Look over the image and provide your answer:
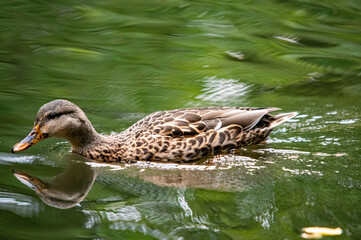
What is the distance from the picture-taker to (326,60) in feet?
39.7

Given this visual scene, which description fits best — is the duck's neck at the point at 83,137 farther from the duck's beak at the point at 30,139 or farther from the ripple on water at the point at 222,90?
the ripple on water at the point at 222,90

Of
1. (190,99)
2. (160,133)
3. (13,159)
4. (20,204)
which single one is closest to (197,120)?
(160,133)

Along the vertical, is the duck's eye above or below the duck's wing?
above

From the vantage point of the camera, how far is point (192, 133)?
8.52 meters

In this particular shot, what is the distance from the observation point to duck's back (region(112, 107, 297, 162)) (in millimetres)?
8391

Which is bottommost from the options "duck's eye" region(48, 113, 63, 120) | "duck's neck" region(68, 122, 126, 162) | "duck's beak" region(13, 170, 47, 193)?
"duck's neck" region(68, 122, 126, 162)

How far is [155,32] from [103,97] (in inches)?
126

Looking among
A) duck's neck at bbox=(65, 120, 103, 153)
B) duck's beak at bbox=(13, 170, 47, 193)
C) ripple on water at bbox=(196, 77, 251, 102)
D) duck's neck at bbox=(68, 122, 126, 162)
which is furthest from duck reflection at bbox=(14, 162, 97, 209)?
ripple on water at bbox=(196, 77, 251, 102)

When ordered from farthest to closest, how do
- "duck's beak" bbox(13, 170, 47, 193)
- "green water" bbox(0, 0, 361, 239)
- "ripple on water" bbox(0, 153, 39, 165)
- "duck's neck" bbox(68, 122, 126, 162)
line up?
"duck's neck" bbox(68, 122, 126, 162) → "ripple on water" bbox(0, 153, 39, 165) → "duck's beak" bbox(13, 170, 47, 193) → "green water" bbox(0, 0, 361, 239)

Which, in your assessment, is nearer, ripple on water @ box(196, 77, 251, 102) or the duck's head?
the duck's head

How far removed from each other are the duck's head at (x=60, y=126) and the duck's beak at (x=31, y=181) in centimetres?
47

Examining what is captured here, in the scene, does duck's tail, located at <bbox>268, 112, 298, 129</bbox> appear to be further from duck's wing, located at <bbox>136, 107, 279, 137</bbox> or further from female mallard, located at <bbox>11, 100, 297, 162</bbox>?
duck's wing, located at <bbox>136, 107, 279, 137</bbox>

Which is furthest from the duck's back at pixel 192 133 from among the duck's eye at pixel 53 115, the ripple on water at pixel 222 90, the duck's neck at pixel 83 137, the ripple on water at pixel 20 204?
the ripple on water at pixel 20 204

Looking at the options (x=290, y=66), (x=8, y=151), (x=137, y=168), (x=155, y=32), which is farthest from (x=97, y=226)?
(x=155, y=32)
